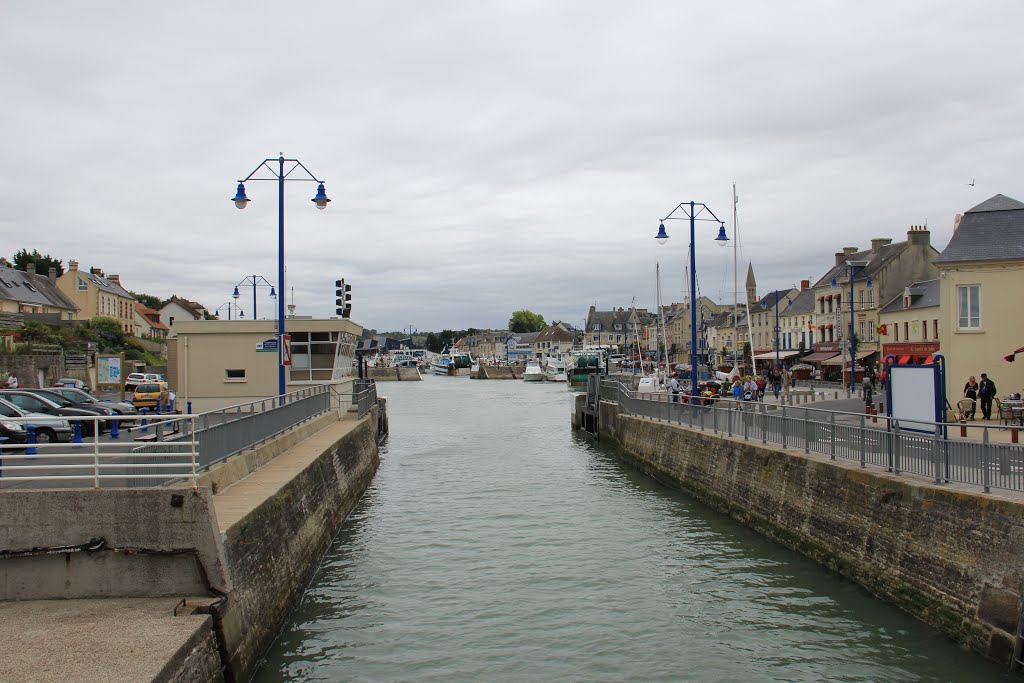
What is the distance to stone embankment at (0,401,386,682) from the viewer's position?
7855mm

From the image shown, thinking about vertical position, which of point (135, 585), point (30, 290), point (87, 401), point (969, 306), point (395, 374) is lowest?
point (395, 374)

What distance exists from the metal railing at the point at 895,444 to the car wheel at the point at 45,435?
17.3 metres

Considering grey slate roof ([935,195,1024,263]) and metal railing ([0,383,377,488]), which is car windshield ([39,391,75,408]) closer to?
metal railing ([0,383,377,488])

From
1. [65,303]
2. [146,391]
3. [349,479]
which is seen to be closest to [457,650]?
[349,479]

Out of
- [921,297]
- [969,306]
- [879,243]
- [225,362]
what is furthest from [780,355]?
[225,362]

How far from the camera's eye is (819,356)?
72562 mm

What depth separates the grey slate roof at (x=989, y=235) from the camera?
77.3 feet

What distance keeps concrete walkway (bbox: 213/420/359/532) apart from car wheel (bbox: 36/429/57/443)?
6107 millimetres

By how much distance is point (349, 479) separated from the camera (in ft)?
74.6

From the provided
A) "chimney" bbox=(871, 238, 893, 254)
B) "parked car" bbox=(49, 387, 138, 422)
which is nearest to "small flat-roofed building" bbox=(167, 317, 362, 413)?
"parked car" bbox=(49, 387, 138, 422)

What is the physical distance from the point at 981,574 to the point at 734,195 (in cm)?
3833

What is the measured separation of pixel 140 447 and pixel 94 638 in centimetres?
357

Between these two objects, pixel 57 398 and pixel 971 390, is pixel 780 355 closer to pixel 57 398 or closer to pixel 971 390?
pixel 971 390

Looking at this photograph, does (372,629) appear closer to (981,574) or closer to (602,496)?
(981,574)
